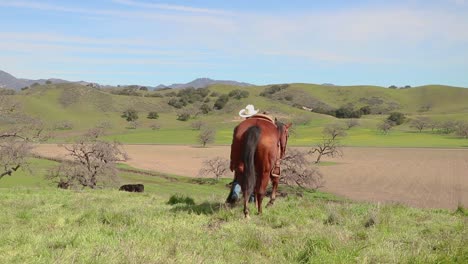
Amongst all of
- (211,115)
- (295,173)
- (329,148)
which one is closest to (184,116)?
(211,115)

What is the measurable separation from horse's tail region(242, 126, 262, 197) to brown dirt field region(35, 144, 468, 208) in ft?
80.4

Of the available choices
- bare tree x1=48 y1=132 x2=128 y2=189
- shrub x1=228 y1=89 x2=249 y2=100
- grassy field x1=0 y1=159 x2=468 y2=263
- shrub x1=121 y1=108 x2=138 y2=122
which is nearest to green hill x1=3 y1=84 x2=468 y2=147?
shrub x1=121 y1=108 x2=138 y2=122

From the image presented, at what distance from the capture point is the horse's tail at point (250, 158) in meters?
8.30

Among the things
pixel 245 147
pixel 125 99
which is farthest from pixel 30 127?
pixel 125 99

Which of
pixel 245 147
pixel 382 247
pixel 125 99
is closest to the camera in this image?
pixel 382 247

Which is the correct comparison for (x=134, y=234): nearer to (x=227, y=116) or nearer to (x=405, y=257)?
(x=405, y=257)

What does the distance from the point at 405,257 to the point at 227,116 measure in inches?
5556

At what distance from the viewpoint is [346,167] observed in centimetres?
6009

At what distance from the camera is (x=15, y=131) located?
23266mm

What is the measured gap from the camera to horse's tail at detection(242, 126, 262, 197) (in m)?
8.30

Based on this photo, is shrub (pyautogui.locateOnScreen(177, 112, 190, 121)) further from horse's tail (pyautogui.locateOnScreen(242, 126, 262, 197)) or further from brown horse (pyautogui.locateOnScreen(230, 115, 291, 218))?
horse's tail (pyautogui.locateOnScreen(242, 126, 262, 197))

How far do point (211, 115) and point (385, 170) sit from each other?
98818 millimetres

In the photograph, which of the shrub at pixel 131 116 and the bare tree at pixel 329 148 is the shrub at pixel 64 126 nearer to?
the shrub at pixel 131 116

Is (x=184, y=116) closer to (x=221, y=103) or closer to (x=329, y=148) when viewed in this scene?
(x=221, y=103)
